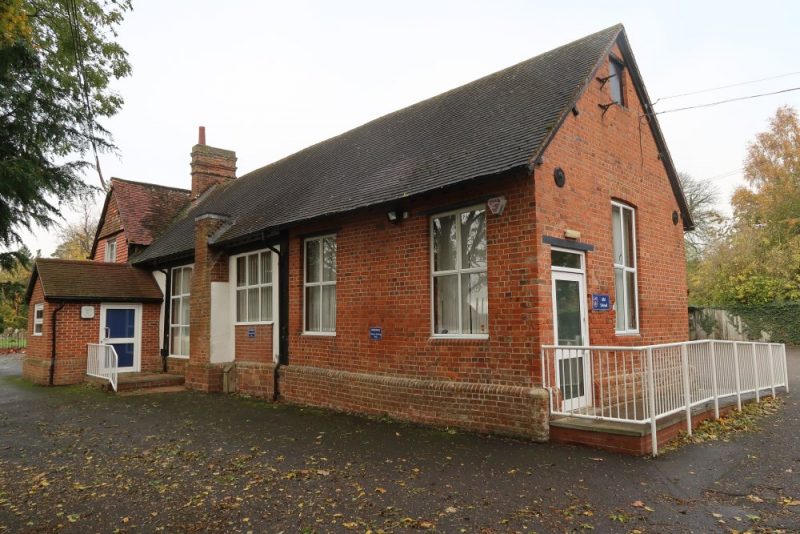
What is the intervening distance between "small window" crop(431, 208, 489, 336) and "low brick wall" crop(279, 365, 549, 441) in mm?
879

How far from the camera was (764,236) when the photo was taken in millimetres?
26734

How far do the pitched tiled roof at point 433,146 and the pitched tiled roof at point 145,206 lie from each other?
9.90ft

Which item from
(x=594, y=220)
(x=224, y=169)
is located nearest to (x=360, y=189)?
(x=594, y=220)

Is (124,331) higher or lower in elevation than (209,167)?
lower

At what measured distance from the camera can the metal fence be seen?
28828 millimetres

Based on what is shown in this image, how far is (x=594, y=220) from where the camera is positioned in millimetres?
8203

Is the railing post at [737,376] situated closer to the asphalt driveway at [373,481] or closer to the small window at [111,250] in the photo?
the asphalt driveway at [373,481]

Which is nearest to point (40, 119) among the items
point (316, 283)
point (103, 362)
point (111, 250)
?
point (316, 283)

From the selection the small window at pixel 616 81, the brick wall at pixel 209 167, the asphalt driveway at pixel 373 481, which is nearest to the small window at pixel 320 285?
the asphalt driveway at pixel 373 481

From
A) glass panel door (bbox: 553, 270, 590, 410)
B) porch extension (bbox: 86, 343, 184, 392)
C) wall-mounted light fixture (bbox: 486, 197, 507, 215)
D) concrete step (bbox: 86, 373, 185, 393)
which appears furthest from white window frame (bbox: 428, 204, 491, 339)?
concrete step (bbox: 86, 373, 185, 393)

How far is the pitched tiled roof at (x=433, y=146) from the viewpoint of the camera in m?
7.73

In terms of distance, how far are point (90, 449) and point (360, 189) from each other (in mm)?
5673

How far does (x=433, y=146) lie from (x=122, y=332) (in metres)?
10.7

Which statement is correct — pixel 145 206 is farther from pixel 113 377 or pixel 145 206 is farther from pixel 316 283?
pixel 316 283
